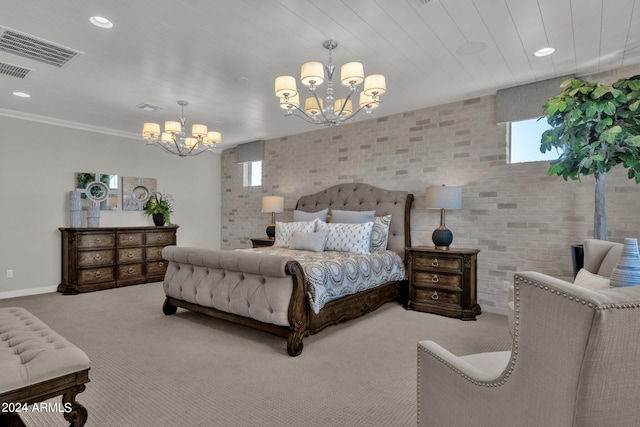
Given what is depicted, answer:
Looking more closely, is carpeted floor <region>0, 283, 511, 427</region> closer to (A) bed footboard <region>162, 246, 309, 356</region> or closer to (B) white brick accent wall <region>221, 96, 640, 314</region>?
(A) bed footboard <region>162, 246, 309, 356</region>

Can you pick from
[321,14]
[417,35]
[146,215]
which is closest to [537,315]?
[321,14]

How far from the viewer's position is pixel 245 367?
2.61 meters

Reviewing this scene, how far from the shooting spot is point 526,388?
941 mm

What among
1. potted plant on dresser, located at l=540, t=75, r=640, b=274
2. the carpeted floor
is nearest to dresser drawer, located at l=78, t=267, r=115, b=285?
the carpeted floor

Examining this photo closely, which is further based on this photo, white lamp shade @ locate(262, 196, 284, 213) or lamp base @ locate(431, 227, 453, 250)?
white lamp shade @ locate(262, 196, 284, 213)

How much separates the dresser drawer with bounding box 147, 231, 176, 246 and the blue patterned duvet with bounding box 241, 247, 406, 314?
297cm

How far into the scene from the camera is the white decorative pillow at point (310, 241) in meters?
4.39

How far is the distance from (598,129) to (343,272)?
2439 millimetres

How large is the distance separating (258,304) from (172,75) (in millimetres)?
2503

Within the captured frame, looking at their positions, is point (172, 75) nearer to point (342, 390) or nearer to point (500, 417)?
point (342, 390)

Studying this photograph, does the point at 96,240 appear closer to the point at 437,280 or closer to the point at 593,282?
the point at 437,280

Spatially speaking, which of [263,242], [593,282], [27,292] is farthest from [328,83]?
[27,292]

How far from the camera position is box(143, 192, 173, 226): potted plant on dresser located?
622 cm

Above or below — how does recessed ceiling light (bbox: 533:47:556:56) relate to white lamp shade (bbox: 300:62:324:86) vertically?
above
